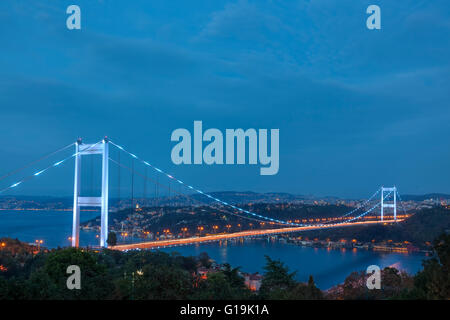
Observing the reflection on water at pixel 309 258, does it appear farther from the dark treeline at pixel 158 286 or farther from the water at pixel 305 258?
the dark treeline at pixel 158 286

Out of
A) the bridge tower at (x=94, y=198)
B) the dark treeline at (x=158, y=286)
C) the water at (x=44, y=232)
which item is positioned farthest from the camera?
the water at (x=44, y=232)

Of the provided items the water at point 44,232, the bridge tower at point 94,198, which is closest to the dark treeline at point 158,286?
the bridge tower at point 94,198

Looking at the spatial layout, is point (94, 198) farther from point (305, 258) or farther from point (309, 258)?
point (309, 258)

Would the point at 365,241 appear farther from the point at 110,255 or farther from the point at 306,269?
the point at 110,255

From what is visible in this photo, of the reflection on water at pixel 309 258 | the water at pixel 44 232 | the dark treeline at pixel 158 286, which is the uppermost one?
the dark treeline at pixel 158 286

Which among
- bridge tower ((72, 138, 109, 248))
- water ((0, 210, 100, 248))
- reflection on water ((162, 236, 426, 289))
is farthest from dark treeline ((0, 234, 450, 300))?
water ((0, 210, 100, 248))

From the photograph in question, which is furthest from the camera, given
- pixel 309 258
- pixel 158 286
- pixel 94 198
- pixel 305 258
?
pixel 309 258

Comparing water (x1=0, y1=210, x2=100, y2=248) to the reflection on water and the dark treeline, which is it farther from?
the dark treeline

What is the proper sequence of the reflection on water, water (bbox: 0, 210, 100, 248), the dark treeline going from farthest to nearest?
water (bbox: 0, 210, 100, 248) → the reflection on water → the dark treeline

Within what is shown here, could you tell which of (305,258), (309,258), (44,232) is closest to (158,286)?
(305,258)

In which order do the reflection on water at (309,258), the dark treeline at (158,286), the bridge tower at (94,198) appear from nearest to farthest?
the dark treeline at (158,286), the bridge tower at (94,198), the reflection on water at (309,258)

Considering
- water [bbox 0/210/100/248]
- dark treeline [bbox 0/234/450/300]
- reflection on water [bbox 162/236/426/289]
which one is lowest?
reflection on water [bbox 162/236/426/289]
